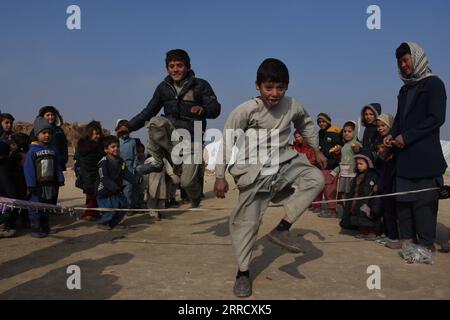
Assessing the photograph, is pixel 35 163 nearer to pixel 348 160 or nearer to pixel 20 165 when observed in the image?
pixel 20 165

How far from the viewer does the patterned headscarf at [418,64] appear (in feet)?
15.2

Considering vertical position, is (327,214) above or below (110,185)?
below

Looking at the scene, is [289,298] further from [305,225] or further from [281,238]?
[305,225]

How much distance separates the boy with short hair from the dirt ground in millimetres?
471

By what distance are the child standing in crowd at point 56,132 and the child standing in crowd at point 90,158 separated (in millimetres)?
257

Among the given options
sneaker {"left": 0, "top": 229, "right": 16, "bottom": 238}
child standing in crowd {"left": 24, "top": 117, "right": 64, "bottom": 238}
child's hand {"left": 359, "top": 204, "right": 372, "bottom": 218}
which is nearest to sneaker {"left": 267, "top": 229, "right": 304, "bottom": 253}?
child's hand {"left": 359, "top": 204, "right": 372, "bottom": 218}

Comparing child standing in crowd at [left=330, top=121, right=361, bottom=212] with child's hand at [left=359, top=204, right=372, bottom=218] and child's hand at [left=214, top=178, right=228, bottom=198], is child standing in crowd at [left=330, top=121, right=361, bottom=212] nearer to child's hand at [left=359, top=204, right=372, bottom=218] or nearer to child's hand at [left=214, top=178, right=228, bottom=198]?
child's hand at [left=359, top=204, right=372, bottom=218]

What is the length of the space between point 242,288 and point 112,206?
3.79 m

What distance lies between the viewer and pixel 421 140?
183 inches

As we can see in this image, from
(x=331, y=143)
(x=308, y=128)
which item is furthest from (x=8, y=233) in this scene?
(x=331, y=143)

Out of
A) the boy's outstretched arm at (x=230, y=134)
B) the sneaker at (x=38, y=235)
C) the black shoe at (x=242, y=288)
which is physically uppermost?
the boy's outstretched arm at (x=230, y=134)

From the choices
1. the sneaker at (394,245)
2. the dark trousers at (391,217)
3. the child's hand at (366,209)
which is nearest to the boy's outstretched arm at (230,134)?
the sneaker at (394,245)

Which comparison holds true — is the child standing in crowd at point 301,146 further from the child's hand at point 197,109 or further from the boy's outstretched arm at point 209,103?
the child's hand at point 197,109

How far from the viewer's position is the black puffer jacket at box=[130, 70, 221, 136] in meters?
4.95
